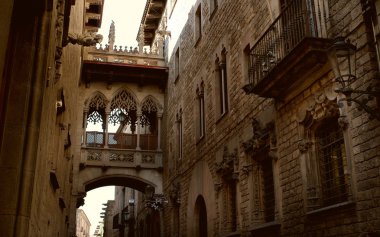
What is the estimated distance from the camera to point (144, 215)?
2811 cm

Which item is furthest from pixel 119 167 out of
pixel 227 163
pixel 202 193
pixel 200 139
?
pixel 227 163

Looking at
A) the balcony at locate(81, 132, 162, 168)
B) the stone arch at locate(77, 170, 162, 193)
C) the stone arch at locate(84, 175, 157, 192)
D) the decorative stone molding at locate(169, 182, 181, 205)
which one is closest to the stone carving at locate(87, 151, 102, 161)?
the balcony at locate(81, 132, 162, 168)

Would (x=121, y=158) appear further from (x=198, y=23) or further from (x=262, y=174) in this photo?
(x=262, y=174)

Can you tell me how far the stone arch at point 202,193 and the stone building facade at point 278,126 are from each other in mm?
33

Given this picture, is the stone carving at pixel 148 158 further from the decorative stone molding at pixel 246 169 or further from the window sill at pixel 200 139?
the decorative stone molding at pixel 246 169

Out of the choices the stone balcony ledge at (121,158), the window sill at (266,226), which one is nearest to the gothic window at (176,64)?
the stone balcony ledge at (121,158)

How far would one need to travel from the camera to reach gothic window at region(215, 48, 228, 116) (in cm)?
1512

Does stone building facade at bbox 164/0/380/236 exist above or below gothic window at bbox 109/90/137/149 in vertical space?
below

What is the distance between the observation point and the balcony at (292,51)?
27.4ft

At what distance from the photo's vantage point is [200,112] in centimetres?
1798

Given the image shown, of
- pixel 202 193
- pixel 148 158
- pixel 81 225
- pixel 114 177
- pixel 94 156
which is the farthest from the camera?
pixel 81 225

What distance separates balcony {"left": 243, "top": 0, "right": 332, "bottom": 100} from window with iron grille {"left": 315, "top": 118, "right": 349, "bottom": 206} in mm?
952

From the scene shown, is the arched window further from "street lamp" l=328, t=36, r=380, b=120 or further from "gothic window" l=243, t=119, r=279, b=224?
"street lamp" l=328, t=36, r=380, b=120

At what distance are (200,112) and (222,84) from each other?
2707 mm
